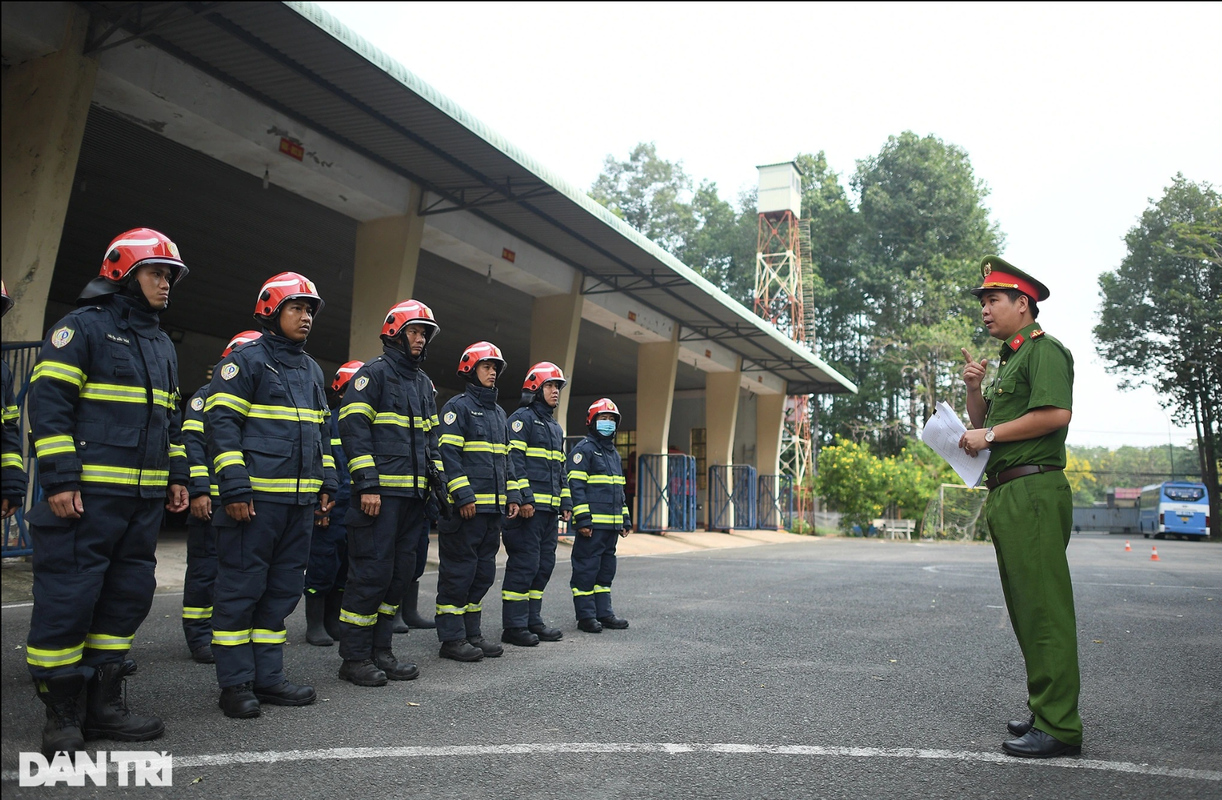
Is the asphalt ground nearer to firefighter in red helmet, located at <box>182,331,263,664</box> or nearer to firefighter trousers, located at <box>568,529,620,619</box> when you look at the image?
firefighter in red helmet, located at <box>182,331,263,664</box>

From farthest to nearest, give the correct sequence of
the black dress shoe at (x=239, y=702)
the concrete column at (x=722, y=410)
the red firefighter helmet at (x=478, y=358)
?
the concrete column at (x=722, y=410) < the red firefighter helmet at (x=478, y=358) < the black dress shoe at (x=239, y=702)

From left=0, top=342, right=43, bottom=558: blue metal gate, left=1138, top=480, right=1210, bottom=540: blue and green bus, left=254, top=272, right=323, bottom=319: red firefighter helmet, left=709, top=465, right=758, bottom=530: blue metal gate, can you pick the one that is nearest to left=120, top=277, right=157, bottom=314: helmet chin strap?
left=254, top=272, right=323, bottom=319: red firefighter helmet

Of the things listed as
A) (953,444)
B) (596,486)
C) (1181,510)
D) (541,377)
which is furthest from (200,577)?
(1181,510)

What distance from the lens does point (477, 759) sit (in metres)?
3.60

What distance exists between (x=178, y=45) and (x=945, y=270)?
137 feet

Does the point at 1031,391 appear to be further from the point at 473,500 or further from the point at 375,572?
the point at 375,572

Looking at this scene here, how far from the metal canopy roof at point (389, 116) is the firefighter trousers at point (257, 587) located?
5.85 meters

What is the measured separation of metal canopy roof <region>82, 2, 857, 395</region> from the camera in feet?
28.7

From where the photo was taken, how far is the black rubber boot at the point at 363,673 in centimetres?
498

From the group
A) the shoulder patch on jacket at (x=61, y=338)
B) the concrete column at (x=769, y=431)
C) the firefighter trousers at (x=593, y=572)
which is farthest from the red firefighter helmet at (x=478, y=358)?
the concrete column at (x=769, y=431)

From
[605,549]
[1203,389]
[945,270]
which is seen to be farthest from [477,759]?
[945,270]

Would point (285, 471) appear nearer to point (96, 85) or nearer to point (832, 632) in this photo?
point (832, 632)

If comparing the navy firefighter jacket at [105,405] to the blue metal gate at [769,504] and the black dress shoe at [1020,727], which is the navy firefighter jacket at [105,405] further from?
the blue metal gate at [769,504]

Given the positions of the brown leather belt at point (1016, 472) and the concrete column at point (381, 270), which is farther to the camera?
the concrete column at point (381, 270)
